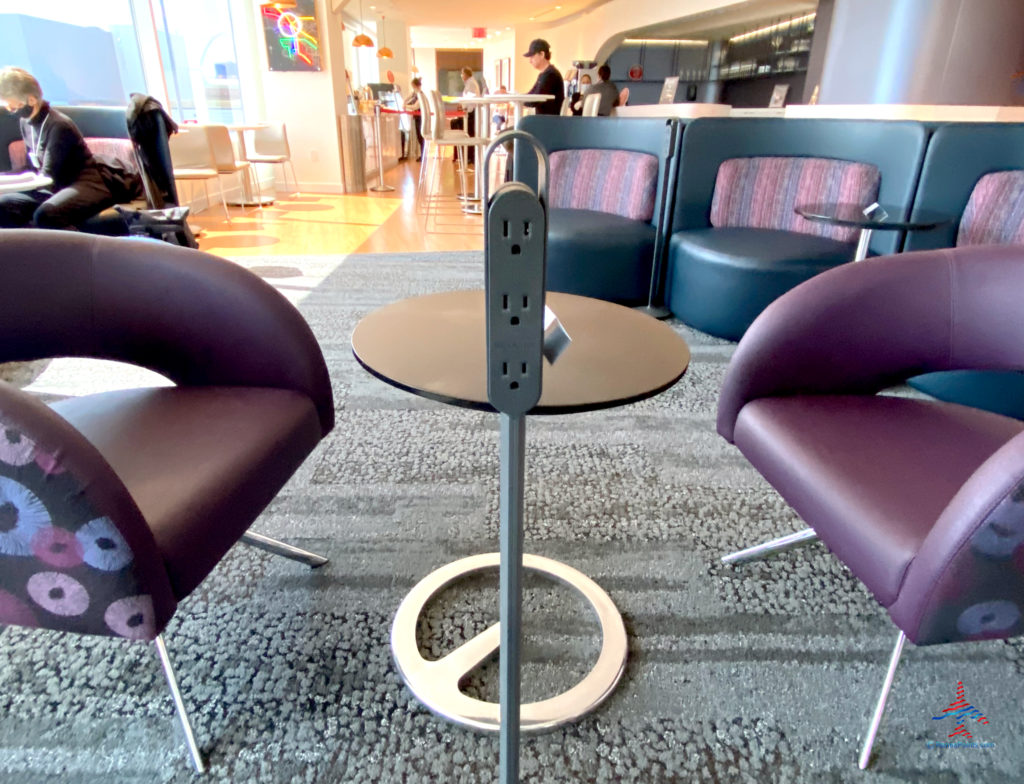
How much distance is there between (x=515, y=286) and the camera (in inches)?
17.5

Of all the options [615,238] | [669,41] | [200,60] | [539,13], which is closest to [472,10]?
[539,13]

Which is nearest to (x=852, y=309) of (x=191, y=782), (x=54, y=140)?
(x=191, y=782)

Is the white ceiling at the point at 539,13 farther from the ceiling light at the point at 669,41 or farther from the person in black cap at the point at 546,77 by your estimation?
the person in black cap at the point at 546,77

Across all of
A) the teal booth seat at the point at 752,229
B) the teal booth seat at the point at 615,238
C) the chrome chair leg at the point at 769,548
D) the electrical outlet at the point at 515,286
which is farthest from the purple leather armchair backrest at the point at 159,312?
the teal booth seat at the point at 752,229

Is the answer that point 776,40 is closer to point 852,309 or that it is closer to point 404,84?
point 404,84

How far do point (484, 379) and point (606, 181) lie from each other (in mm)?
2689

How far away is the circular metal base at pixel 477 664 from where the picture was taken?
103 centimetres

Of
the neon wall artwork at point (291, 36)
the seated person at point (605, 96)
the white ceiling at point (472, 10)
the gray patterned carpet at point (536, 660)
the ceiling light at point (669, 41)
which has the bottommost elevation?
the gray patterned carpet at point (536, 660)

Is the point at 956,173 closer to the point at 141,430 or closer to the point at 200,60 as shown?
the point at 141,430

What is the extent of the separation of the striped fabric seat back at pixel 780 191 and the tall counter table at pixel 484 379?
1979mm

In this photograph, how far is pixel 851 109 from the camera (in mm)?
4055

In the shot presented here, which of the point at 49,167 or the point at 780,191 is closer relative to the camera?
the point at 780,191

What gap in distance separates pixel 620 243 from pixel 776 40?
7583 millimetres

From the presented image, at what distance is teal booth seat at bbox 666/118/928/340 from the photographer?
2.41m
